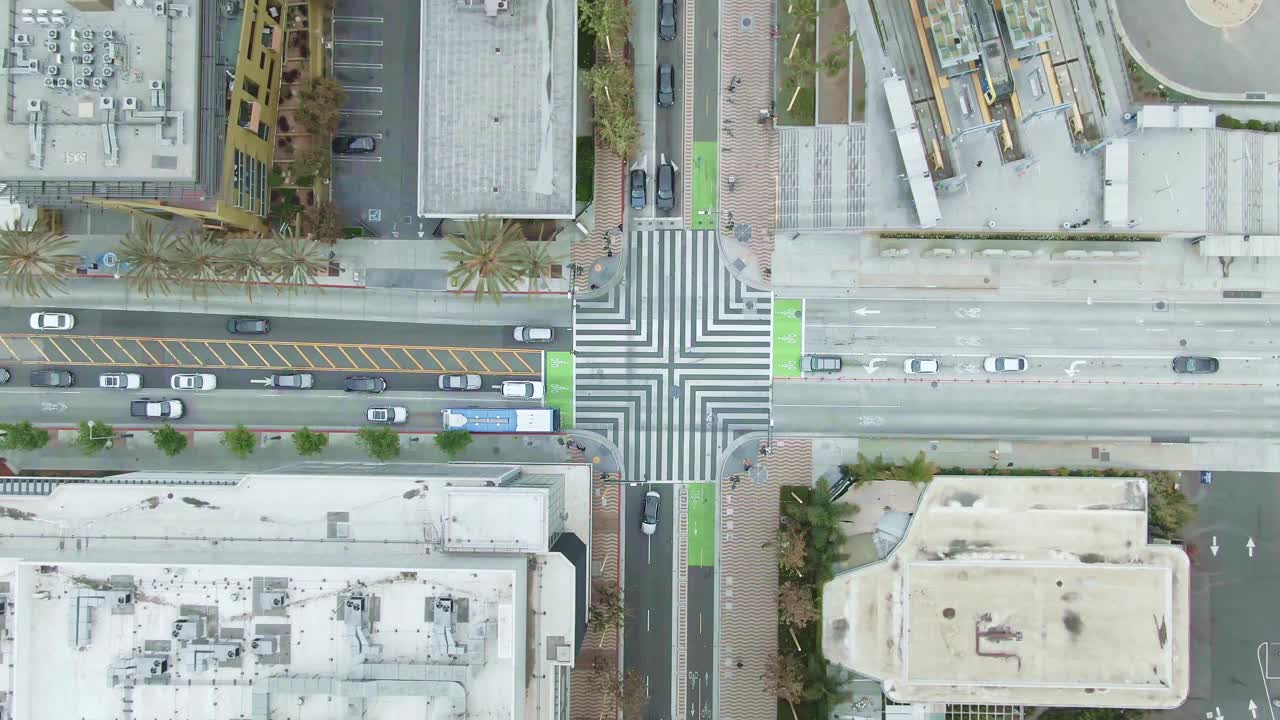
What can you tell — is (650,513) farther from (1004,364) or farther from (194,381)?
(194,381)

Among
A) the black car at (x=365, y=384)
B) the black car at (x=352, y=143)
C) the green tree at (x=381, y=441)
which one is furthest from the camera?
the black car at (x=352, y=143)

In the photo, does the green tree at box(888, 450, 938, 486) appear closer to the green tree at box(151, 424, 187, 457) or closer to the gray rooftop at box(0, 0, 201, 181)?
the gray rooftop at box(0, 0, 201, 181)

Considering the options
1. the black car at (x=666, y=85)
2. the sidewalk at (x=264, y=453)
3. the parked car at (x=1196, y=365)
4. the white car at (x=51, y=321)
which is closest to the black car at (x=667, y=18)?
the black car at (x=666, y=85)

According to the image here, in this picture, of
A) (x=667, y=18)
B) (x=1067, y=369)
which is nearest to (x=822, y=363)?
(x=1067, y=369)

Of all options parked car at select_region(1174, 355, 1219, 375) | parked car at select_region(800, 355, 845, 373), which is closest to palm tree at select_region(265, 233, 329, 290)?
parked car at select_region(800, 355, 845, 373)

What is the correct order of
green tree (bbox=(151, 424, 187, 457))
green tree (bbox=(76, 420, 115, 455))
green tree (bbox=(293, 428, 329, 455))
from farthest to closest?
green tree (bbox=(76, 420, 115, 455))
green tree (bbox=(293, 428, 329, 455))
green tree (bbox=(151, 424, 187, 457))

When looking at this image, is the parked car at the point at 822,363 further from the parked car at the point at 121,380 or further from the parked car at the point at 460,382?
the parked car at the point at 121,380
